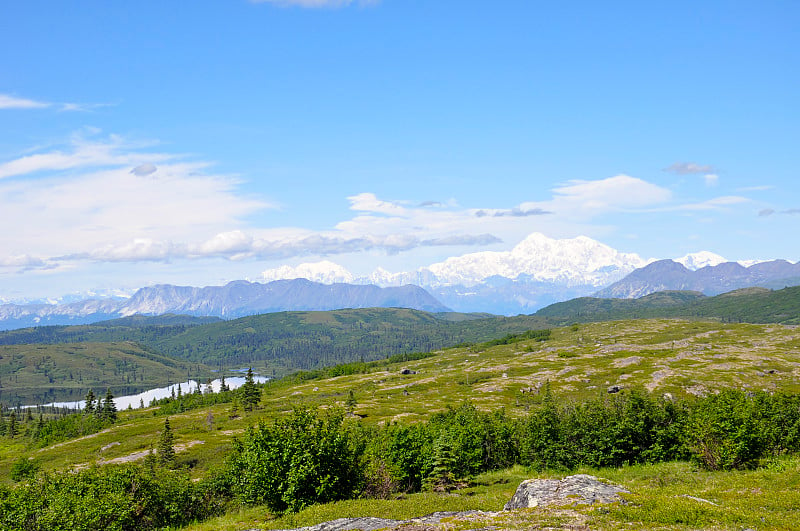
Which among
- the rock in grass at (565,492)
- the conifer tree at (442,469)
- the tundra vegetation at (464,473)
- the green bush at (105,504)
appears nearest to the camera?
the rock in grass at (565,492)

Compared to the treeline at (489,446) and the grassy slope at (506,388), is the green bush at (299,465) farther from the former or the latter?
the grassy slope at (506,388)

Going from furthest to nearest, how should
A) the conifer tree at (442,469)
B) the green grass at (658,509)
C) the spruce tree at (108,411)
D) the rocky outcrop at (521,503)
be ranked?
the spruce tree at (108,411) → the conifer tree at (442,469) → the rocky outcrop at (521,503) → the green grass at (658,509)

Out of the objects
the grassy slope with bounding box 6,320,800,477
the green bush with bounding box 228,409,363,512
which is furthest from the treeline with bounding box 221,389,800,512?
the grassy slope with bounding box 6,320,800,477

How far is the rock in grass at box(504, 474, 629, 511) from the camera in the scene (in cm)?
2355

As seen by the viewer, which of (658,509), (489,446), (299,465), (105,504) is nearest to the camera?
(658,509)

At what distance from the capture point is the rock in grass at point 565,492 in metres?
23.5

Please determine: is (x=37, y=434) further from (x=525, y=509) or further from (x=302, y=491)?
(x=525, y=509)

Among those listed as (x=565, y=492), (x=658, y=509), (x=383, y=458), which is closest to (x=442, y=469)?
(x=383, y=458)

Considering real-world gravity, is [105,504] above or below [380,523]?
above

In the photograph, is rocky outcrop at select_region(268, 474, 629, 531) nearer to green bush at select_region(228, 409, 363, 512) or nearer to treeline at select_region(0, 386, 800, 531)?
green bush at select_region(228, 409, 363, 512)

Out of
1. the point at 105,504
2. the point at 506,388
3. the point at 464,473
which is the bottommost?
the point at 506,388

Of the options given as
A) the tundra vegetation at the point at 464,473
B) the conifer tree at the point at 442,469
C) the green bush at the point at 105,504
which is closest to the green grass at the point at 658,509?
the tundra vegetation at the point at 464,473

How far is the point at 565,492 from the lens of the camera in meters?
25.1

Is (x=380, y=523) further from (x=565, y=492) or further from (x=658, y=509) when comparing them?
(x=658, y=509)
